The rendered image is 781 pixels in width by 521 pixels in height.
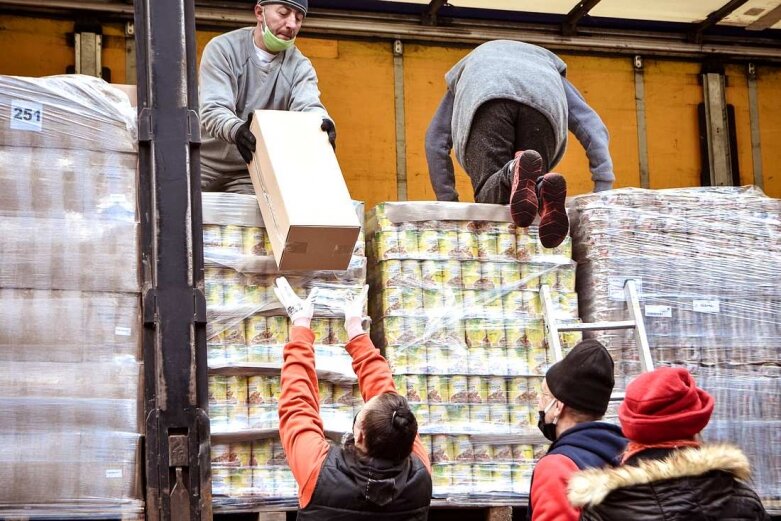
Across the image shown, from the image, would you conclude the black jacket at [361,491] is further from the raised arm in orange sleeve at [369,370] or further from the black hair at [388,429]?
the raised arm in orange sleeve at [369,370]

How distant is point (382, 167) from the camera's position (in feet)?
29.1

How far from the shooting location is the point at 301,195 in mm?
5102

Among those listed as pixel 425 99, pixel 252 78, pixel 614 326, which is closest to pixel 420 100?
pixel 425 99

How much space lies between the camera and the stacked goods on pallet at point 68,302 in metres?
4.70

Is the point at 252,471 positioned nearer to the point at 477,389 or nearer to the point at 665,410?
the point at 477,389

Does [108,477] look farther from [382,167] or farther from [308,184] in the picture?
[382,167]

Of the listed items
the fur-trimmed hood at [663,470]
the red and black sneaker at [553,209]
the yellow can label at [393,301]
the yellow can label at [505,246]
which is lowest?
the fur-trimmed hood at [663,470]

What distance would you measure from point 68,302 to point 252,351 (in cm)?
87

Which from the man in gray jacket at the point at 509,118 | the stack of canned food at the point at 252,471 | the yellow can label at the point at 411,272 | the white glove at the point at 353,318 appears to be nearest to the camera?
the white glove at the point at 353,318

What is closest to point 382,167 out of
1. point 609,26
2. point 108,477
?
point 609,26

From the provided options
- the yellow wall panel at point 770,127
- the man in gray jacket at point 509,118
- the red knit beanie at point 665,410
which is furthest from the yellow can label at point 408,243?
the yellow wall panel at point 770,127

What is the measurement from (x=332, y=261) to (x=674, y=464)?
2.52 m

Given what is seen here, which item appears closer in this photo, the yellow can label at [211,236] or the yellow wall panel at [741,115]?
the yellow can label at [211,236]

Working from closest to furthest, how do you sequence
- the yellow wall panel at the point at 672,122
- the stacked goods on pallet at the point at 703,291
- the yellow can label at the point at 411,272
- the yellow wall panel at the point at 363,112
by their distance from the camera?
1. the yellow can label at the point at 411,272
2. the stacked goods on pallet at the point at 703,291
3. the yellow wall panel at the point at 363,112
4. the yellow wall panel at the point at 672,122
